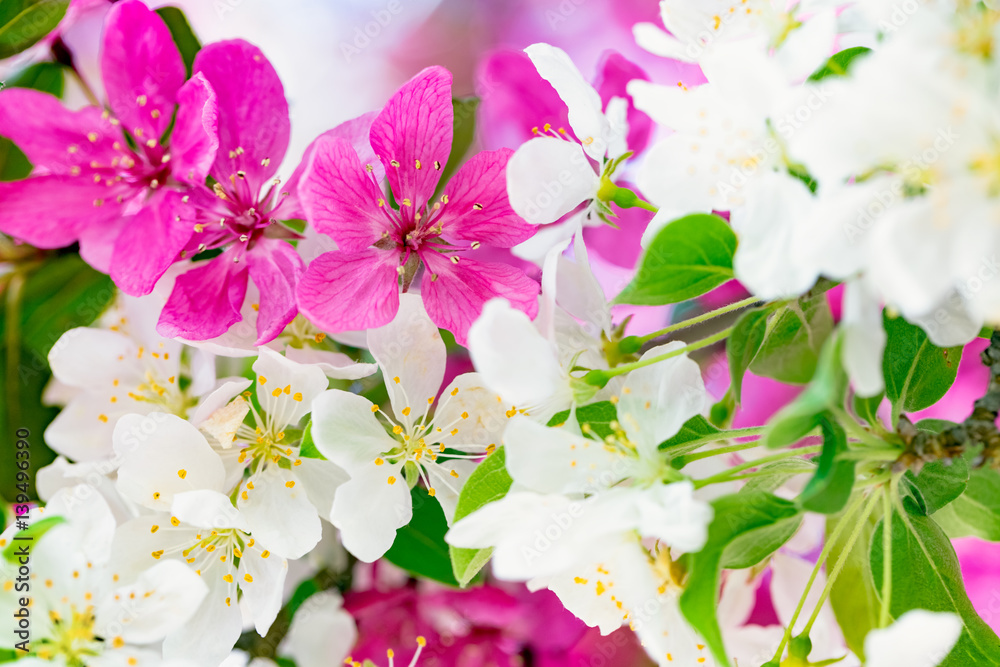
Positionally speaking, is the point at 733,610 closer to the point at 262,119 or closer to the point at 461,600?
the point at 461,600

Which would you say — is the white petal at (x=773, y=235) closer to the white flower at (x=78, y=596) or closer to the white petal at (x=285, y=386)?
the white petal at (x=285, y=386)

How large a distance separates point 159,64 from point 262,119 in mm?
110

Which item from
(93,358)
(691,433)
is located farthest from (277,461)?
(691,433)

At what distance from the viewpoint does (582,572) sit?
23.2 inches

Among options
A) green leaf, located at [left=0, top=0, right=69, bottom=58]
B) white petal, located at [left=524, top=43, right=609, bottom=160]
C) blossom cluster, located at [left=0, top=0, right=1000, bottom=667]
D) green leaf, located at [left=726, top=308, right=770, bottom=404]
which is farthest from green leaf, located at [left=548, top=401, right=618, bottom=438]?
green leaf, located at [left=0, top=0, right=69, bottom=58]

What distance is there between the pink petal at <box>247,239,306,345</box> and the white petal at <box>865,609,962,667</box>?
1.57 feet

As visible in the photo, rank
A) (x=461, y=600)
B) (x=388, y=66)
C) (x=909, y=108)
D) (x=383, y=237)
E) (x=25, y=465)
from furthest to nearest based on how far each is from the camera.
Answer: (x=388, y=66)
(x=461, y=600)
(x=25, y=465)
(x=383, y=237)
(x=909, y=108)

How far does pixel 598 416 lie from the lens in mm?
659

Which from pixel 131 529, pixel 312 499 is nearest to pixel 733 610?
pixel 312 499

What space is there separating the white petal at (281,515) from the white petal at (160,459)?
44mm

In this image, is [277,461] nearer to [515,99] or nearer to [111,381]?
[111,381]

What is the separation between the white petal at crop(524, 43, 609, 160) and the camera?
66 cm

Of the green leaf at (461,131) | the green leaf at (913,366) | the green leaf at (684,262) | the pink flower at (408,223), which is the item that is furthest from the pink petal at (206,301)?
the green leaf at (913,366)

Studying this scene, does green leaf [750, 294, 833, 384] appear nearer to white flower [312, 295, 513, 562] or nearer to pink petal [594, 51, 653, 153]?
white flower [312, 295, 513, 562]
